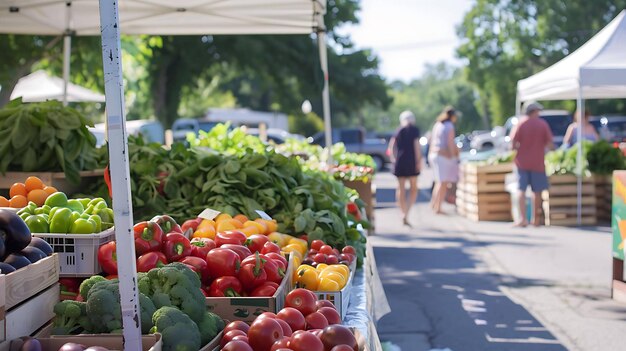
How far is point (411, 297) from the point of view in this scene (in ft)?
26.0

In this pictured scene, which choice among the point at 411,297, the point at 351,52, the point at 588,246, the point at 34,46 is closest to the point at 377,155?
the point at 351,52

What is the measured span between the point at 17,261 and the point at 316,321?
1.24m

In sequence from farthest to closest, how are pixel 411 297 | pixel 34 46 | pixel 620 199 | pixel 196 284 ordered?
pixel 34 46
pixel 411 297
pixel 620 199
pixel 196 284

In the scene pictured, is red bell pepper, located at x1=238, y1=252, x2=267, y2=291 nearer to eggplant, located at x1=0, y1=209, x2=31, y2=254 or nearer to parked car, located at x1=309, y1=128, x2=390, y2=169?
eggplant, located at x1=0, y1=209, x2=31, y2=254

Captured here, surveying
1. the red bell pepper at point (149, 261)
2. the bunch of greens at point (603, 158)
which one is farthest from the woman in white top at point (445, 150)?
the red bell pepper at point (149, 261)

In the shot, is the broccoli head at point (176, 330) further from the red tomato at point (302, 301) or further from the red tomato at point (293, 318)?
the red tomato at point (302, 301)

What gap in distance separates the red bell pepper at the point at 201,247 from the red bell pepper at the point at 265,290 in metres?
0.36

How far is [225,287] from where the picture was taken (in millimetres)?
3709

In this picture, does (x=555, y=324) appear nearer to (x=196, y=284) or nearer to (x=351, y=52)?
(x=196, y=284)

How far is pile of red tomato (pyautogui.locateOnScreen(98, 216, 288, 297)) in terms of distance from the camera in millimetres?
3693

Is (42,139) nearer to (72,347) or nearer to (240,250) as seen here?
(240,250)

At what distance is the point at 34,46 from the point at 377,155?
2083cm

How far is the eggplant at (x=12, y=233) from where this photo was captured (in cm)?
314

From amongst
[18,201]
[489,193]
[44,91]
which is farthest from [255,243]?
[44,91]
